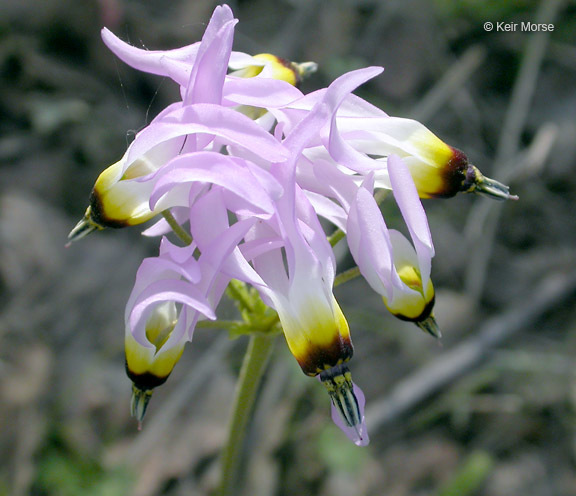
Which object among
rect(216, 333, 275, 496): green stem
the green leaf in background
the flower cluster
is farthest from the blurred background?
the flower cluster

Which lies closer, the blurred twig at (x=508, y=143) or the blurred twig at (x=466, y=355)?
the blurred twig at (x=466, y=355)

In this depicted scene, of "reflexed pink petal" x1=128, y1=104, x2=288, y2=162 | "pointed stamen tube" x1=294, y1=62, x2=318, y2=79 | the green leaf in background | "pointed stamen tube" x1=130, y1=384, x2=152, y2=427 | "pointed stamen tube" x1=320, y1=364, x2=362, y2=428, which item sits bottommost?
the green leaf in background

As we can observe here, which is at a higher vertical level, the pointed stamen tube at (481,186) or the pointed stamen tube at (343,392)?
the pointed stamen tube at (481,186)

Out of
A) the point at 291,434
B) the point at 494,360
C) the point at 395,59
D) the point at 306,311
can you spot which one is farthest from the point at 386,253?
the point at 395,59

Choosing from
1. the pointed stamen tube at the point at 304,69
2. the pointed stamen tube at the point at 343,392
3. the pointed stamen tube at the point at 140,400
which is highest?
the pointed stamen tube at the point at 304,69

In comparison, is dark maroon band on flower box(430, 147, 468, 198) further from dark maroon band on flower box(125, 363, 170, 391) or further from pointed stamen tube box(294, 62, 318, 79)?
dark maroon band on flower box(125, 363, 170, 391)

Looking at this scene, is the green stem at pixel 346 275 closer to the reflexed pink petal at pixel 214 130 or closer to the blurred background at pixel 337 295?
the reflexed pink petal at pixel 214 130

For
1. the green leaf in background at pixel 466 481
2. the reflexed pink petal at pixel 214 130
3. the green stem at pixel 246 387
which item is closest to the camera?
the reflexed pink petal at pixel 214 130

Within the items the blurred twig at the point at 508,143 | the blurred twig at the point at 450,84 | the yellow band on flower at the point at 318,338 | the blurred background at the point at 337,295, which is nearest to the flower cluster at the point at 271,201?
the yellow band on flower at the point at 318,338
